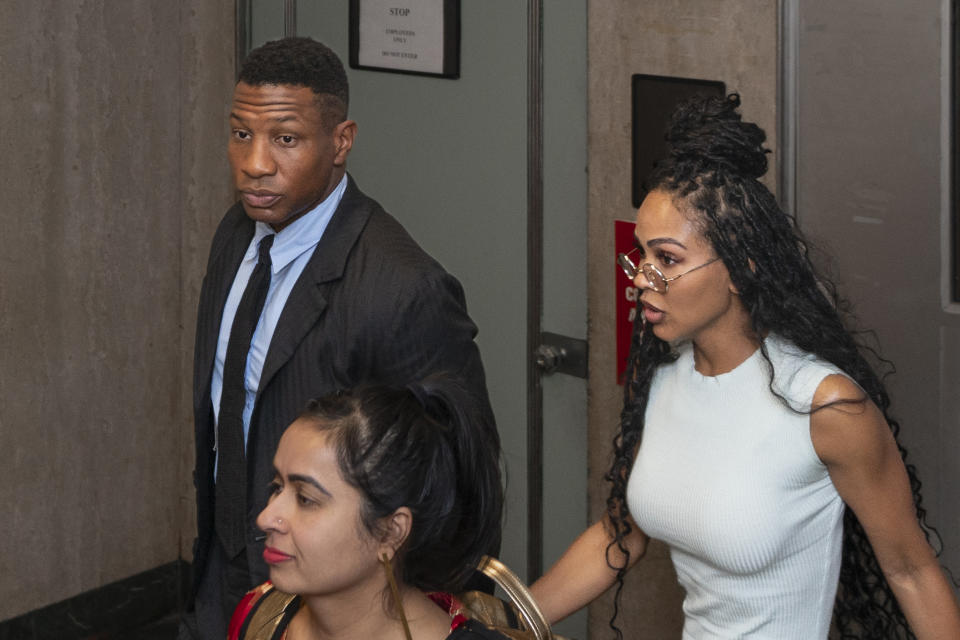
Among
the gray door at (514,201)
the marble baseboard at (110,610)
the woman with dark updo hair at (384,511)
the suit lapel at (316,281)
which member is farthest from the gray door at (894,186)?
the marble baseboard at (110,610)

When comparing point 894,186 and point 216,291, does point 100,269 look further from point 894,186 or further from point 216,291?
point 894,186

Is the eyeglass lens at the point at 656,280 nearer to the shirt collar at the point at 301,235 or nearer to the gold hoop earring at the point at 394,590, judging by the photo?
the gold hoop earring at the point at 394,590

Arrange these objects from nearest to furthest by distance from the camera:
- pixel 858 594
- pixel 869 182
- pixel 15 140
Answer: pixel 858 594
pixel 869 182
pixel 15 140

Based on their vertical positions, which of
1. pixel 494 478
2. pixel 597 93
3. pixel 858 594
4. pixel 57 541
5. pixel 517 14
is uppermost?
pixel 517 14

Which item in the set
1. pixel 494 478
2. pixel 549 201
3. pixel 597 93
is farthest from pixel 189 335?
pixel 494 478

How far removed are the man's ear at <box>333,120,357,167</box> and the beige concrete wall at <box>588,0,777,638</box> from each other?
106 cm

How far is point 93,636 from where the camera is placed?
4.45 meters

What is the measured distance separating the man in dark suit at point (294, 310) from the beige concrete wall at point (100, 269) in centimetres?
176

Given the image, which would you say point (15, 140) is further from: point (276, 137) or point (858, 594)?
point (858, 594)

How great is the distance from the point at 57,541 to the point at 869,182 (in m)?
2.80

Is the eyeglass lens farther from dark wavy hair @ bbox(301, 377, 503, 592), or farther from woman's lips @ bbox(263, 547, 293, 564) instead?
woman's lips @ bbox(263, 547, 293, 564)

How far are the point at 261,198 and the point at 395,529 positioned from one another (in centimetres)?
76

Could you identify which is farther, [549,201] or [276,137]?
[549,201]

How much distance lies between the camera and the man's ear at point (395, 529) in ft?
6.52
